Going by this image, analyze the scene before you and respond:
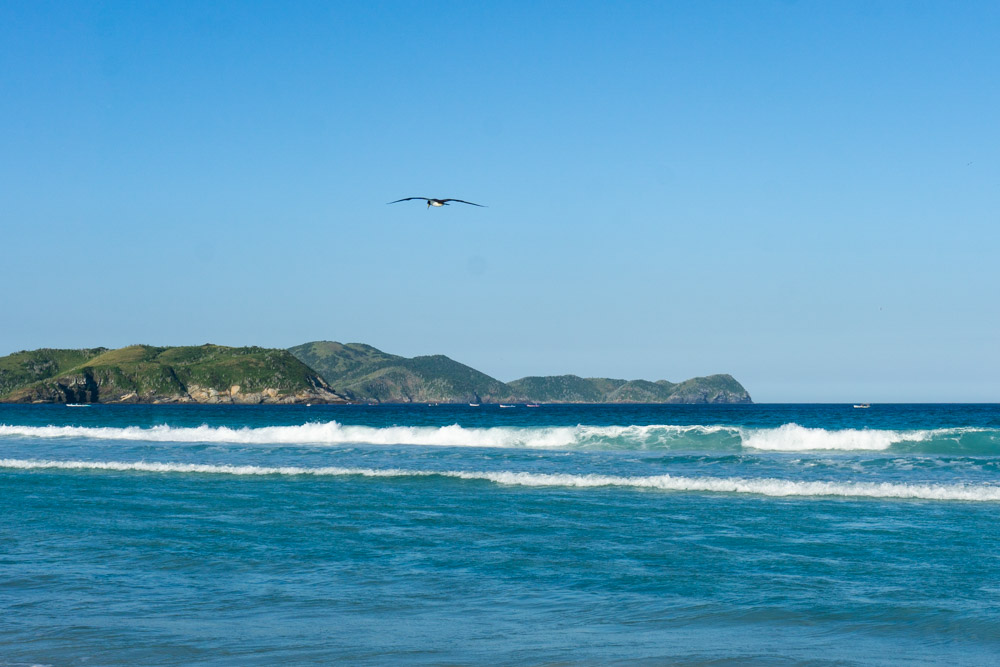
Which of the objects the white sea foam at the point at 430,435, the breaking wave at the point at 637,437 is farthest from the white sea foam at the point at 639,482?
the white sea foam at the point at 430,435

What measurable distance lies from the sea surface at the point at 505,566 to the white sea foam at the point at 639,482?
13 cm

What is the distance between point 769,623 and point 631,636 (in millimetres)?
1986

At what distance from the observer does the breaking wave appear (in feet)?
139

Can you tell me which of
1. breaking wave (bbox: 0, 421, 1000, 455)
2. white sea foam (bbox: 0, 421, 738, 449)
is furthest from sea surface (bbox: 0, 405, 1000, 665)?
white sea foam (bbox: 0, 421, 738, 449)

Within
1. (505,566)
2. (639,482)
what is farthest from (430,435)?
(505,566)

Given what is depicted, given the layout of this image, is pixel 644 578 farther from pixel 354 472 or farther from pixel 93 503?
pixel 354 472

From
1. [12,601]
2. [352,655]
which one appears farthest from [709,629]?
[12,601]

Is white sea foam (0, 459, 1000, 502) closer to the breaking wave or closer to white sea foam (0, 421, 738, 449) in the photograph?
the breaking wave

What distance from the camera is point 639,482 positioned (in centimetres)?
2638

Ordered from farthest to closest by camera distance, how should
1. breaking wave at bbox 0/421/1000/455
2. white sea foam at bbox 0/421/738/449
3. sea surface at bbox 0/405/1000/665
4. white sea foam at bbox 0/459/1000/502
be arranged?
1. white sea foam at bbox 0/421/738/449
2. breaking wave at bbox 0/421/1000/455
3. white sea foam at bbox 0/459/1000/502
4. sea surface at bbox 0/405/1000/665

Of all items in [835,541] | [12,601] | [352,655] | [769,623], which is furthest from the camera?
[835,541]

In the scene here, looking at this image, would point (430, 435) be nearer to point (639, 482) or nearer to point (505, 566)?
point (639, 482)

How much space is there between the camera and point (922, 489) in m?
23.9

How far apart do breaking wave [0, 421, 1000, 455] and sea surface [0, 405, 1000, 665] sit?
12.2 m
